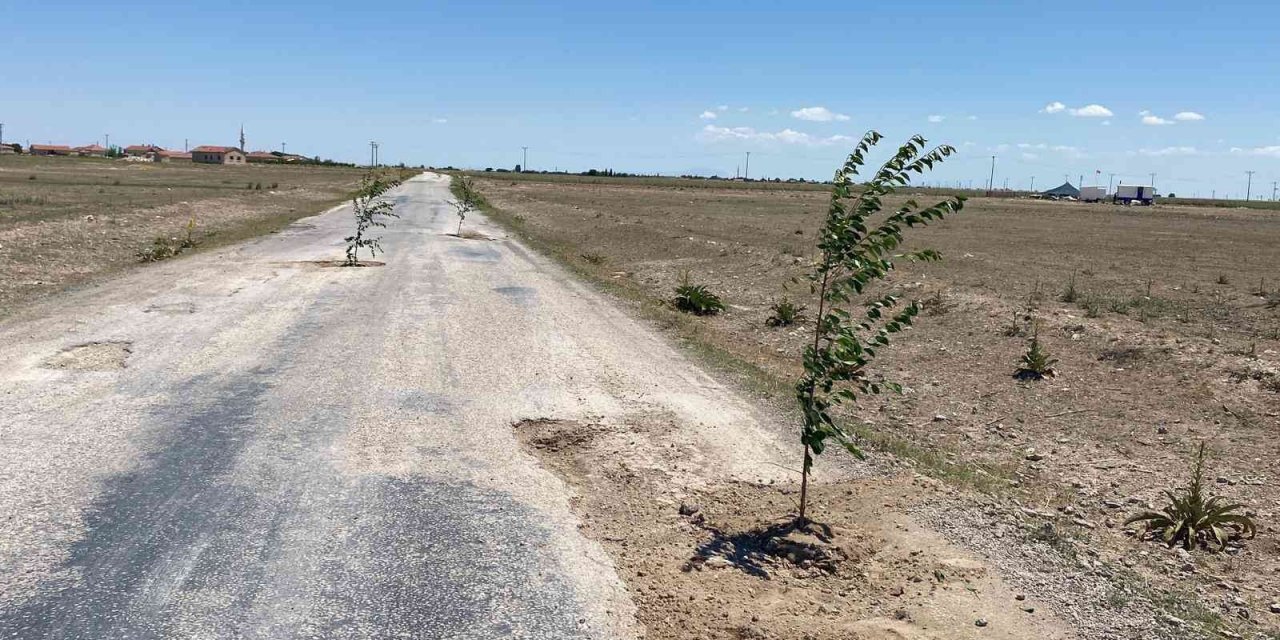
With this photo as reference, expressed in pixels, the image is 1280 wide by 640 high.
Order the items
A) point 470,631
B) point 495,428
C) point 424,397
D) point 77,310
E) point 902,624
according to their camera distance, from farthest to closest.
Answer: point 77,310 < point 424,397 < point 495,428 < point 902,624 < point 470,631

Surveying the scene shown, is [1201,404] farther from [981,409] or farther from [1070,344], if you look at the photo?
[1070,344]

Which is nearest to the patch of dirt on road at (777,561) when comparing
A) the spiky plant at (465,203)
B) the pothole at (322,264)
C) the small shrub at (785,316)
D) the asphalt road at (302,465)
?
the asphalt road at (302,465)

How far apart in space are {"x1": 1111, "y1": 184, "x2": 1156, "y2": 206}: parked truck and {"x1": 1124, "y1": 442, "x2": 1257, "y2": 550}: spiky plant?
406 ft

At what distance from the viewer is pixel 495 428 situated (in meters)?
7.31

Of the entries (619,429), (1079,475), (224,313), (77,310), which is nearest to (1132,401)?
(1079,475)

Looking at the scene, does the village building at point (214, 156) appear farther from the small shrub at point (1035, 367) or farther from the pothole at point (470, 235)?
the small shrub at point (1035, 367)

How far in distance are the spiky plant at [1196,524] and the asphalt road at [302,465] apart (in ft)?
9.91

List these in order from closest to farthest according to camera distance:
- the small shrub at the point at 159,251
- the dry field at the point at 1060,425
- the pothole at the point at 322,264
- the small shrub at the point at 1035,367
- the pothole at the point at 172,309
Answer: the dry field at the point at 1060,425 → the small shrub at the point at 1035,367 → the pothole at the point at 172,309 → the pothole at the point at 322,264 → the small shrub at the point at 159,251

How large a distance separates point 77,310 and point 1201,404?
13.0 meters

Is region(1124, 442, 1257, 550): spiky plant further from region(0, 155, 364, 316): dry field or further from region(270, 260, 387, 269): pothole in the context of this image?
region(270, 260, 387, 269): pothole

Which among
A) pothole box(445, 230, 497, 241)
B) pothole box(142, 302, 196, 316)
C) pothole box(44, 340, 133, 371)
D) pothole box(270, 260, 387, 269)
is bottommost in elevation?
pothole box(44, 340, 133, 371)

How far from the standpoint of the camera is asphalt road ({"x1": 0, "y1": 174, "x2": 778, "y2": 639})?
427cm

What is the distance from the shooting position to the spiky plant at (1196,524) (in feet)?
19.4

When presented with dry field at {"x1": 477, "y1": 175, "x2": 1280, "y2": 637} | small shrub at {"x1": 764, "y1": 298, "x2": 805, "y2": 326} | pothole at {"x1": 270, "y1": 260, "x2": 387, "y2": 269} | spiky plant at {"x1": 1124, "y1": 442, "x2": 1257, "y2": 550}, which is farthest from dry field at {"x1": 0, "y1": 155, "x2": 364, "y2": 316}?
spiky plant at {"x1": 1124, "y1": 442, "x2": 1257, "y2": 550}
